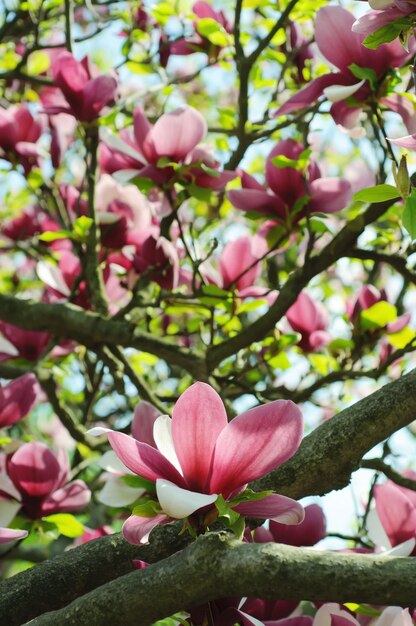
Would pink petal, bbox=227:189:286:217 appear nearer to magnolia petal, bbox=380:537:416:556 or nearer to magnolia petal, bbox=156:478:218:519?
magnolia petal, bbox=380:537:416:556

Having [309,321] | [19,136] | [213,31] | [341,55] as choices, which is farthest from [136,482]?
[213,31]

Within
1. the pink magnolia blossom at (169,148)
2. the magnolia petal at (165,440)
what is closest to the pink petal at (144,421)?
the magnolia petal at (165,440)

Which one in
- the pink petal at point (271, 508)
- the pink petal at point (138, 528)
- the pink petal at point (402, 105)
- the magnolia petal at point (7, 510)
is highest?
the pink petal at point (402, 105)

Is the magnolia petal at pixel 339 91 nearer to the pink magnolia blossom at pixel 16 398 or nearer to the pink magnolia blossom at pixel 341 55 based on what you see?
the pink magnolia blossom at pixel 341 55

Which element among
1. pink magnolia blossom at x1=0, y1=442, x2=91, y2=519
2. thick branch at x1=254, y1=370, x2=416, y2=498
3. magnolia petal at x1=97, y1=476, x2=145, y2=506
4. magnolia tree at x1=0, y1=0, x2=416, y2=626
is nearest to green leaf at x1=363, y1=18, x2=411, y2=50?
magnolia tree at x1=0, y1=0, x2=416, y2=626

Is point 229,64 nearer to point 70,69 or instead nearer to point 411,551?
point 70,69

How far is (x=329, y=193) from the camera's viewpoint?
1814 millimetres

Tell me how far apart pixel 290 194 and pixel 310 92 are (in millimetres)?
403

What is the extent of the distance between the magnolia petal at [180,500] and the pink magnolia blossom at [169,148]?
99cm

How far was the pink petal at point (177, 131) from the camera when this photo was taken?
1.74 metres

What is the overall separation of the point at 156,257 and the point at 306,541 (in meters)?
0.89

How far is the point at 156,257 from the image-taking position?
2.00 metres

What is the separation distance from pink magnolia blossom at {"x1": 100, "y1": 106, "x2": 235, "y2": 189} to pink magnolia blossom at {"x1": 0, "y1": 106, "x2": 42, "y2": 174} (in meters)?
0.44

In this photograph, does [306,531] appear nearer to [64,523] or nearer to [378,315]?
[64,523]
